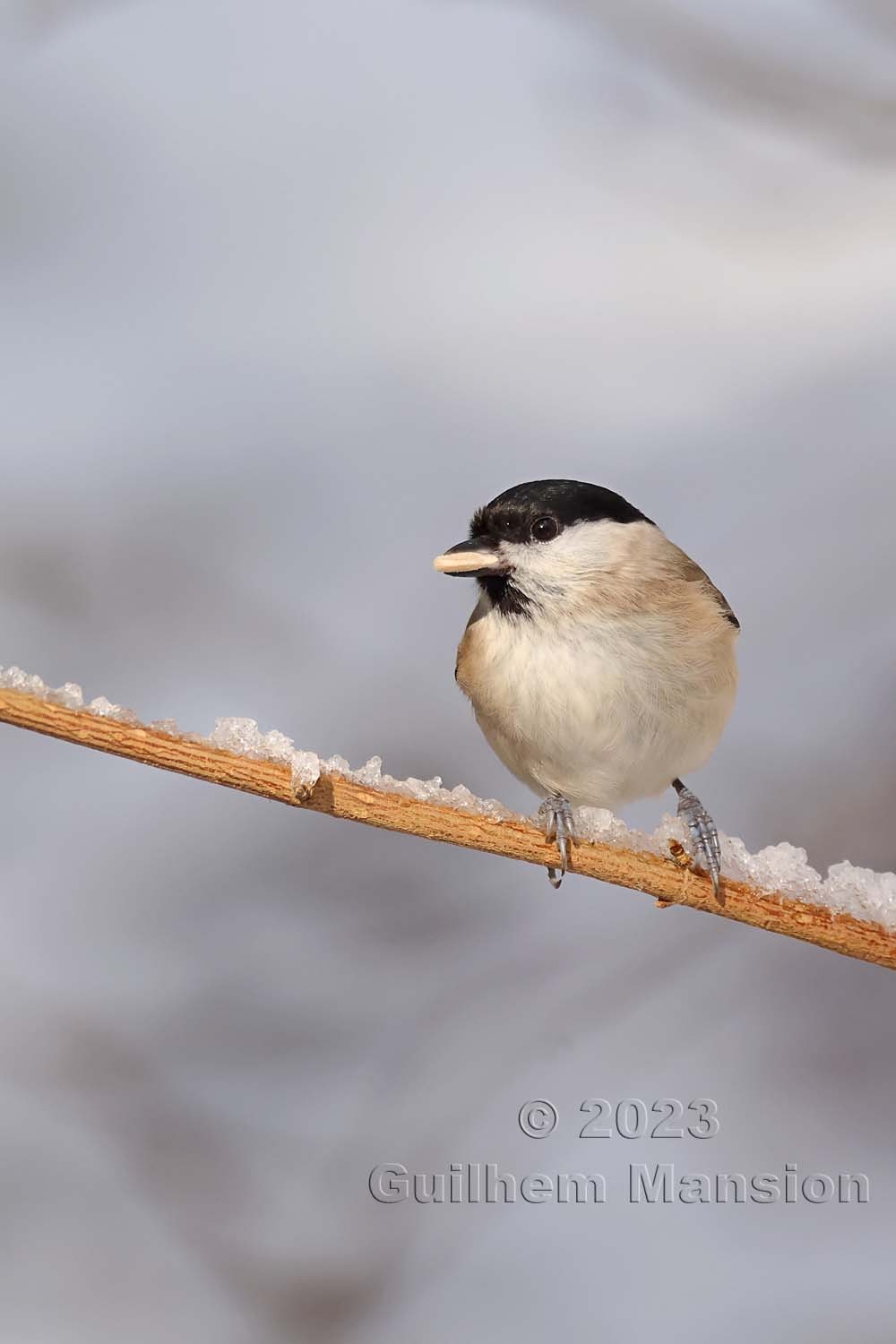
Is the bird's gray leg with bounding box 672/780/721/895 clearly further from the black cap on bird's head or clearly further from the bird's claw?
the black cap on bird's head

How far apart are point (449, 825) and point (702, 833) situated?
0.39m

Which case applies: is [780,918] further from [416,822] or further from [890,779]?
[890,779]

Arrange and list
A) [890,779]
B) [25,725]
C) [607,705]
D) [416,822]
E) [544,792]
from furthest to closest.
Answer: [890,779], [544,792], [607,705], [416,822], [25,725]

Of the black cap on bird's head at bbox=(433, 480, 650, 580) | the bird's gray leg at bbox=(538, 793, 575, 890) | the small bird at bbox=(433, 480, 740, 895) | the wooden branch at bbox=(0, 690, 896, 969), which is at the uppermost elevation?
the black cap on bird's head at bbox=(433, 480, 650, 580)

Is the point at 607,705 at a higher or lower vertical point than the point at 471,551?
lower

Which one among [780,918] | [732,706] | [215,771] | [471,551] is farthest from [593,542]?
[215,771]

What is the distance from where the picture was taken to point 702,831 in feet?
3.75

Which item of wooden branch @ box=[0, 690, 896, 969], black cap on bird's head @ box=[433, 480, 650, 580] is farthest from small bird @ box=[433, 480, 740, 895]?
wooden branch @ box=[0, 690, 896, 969]

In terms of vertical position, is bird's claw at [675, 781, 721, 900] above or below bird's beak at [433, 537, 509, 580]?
below

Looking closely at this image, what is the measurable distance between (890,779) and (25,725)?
1.08 meters

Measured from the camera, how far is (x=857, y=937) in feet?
2.81

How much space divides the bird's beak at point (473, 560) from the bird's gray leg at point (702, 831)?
0.33 meters

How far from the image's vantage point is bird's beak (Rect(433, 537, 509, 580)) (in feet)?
3.73

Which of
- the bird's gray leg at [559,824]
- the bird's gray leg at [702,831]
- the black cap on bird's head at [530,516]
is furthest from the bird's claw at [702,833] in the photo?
the black cap on bird's head at [530,516]
